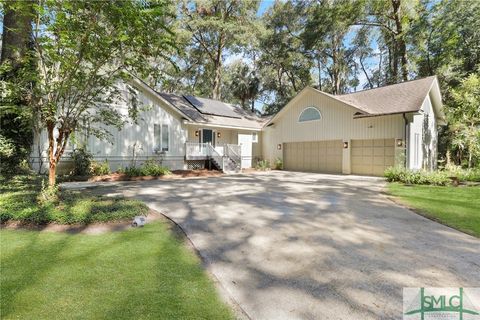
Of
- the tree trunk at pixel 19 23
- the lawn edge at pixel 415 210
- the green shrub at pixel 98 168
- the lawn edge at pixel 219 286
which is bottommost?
the lawn edge at pixel 219 286

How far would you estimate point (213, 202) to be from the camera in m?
7.66

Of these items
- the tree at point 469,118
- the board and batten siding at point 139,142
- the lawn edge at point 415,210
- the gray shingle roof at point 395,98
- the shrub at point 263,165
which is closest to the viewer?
the lawn edge at point 415,210

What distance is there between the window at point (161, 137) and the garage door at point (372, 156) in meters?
11.0

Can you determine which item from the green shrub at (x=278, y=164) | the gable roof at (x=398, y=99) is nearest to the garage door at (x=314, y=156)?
the green shrub at (x=278, y=164)

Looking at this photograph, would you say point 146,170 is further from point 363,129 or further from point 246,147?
point 363,129

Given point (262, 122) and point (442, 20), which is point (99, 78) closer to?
point (262, 122)

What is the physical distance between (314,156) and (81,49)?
15.1 m

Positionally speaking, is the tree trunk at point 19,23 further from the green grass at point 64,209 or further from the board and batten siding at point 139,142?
the board and batten siding at point 139,142

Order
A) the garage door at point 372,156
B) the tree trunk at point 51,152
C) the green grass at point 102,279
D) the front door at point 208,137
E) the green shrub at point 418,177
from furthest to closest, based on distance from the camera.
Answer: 1. the front door at point 208,137
2. the garage door at point 372,156
3. the green shrub at point 418,177
4. the tree trunk at point 51,152
5. the green grass at point 102,279

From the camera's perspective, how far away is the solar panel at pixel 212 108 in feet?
65.7

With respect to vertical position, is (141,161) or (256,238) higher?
(141,161)

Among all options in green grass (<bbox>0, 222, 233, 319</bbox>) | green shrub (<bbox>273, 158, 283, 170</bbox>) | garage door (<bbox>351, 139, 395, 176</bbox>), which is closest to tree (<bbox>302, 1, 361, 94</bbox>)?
green shrub (<bbox>273, 158, 283, 170</bbox>)

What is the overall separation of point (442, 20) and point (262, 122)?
14400mm

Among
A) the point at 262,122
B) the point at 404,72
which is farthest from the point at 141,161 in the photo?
the point at 404,72
